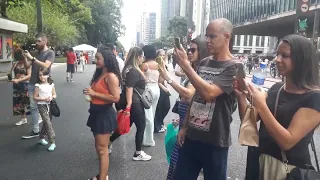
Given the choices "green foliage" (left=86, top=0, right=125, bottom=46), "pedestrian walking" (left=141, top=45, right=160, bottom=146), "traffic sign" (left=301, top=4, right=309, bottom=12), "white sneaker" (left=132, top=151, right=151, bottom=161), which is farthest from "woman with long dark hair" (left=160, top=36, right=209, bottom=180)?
"green foliage" (left=86, top=0, right=125, bottom=46)

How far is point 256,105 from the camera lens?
1945 mm

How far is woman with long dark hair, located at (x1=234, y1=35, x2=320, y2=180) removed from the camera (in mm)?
1899

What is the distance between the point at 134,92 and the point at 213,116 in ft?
9.07

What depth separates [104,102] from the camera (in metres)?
3.74

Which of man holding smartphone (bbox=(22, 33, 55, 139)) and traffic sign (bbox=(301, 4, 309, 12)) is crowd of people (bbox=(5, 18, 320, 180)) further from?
traffic sign (bbox=(301, 4, 309, 12))

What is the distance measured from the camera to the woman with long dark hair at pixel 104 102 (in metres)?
3.69

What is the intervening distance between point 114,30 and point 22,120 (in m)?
56.3

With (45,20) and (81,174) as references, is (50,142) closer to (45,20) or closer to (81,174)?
(81,174)

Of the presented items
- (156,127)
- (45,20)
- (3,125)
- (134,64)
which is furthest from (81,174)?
(45,20)

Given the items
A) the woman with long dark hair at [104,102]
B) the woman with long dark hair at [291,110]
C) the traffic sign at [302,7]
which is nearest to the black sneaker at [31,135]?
the woman with long dark hair at [104,102]

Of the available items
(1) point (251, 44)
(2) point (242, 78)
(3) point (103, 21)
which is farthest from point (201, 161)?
(1) point (251, 44)

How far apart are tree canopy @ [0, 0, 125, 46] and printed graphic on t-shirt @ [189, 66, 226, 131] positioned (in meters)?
27.4

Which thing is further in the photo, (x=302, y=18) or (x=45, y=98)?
(x=302, y=18)

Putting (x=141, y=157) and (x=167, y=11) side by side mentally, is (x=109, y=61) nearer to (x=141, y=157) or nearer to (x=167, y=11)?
(x=141, y=157)
